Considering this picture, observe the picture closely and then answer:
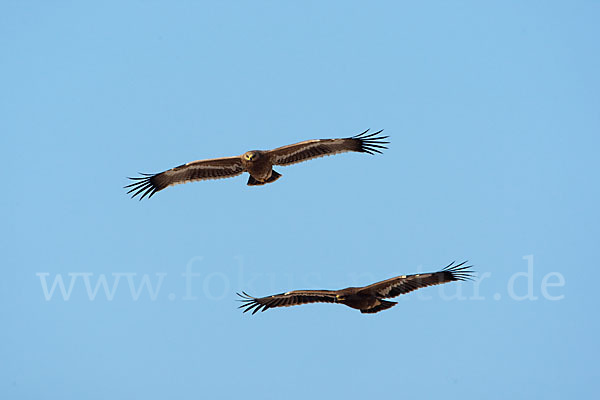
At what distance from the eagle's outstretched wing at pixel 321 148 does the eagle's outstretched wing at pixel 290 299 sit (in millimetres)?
3562

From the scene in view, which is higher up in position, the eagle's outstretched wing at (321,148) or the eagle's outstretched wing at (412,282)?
the eagle's outstretched wing at (321,148)

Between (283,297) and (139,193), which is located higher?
A: (139,193)

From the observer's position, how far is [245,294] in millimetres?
19891

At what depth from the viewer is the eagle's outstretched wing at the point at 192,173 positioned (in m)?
19.7

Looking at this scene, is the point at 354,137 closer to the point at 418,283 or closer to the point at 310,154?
the point at 310,154

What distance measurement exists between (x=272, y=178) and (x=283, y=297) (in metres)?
3.22

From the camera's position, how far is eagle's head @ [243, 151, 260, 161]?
728 inches

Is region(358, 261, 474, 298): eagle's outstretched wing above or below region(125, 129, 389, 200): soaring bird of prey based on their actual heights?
below

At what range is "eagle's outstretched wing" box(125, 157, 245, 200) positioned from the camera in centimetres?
1975

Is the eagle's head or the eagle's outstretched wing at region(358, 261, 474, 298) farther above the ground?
the eagle's head

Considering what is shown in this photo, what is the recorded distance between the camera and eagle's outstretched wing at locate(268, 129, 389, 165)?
19.5 metres

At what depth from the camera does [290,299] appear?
19.5m

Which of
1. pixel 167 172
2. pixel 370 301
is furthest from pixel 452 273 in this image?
pixel 167 172

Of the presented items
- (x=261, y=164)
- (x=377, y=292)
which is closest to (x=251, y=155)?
(x=261, y=164)
